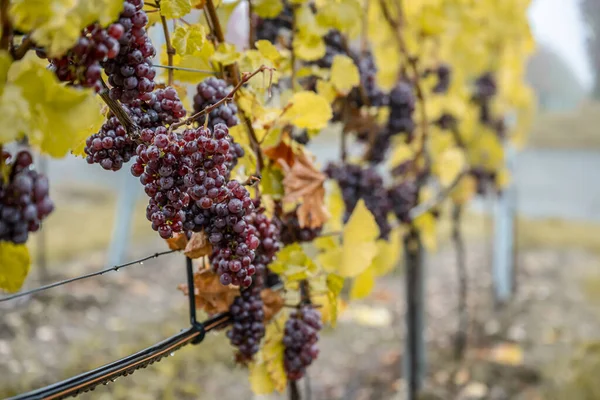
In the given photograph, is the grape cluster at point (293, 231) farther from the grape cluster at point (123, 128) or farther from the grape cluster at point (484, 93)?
the grape cluster at point (484, 93)

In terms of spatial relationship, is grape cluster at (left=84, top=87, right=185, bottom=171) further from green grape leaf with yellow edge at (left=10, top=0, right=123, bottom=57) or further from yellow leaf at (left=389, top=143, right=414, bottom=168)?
yellow leaf at (left=389, top=143, right=414, bottom=168)

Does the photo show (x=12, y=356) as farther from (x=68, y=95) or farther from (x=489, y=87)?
(x=489, y=87)

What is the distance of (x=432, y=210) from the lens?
206cm

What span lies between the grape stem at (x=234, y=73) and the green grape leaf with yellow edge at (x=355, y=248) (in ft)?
0.61

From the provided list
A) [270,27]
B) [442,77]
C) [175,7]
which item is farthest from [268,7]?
[442,77]

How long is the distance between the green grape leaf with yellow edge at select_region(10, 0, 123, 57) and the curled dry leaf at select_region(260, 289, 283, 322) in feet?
1.65

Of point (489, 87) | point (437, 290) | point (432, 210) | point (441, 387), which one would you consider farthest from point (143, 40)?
point (437, 290)

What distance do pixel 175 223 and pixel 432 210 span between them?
1.65m

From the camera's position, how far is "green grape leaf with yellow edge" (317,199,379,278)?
884mm

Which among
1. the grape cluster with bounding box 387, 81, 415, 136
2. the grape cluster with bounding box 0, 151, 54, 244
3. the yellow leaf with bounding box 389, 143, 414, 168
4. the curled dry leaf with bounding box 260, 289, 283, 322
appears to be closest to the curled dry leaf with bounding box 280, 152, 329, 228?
the curled dry leaf with bounding box 260, 289, 283, 322

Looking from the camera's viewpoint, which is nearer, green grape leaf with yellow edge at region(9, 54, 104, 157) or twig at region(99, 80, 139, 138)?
green grape leaf with yellow edge at region(9, 54, 104, 157)

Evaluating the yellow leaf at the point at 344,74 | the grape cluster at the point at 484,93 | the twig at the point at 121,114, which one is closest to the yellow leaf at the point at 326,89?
the yellow leaf at the point at 344,74

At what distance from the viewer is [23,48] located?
0.42m

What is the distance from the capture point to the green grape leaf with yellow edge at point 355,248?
0.88m
